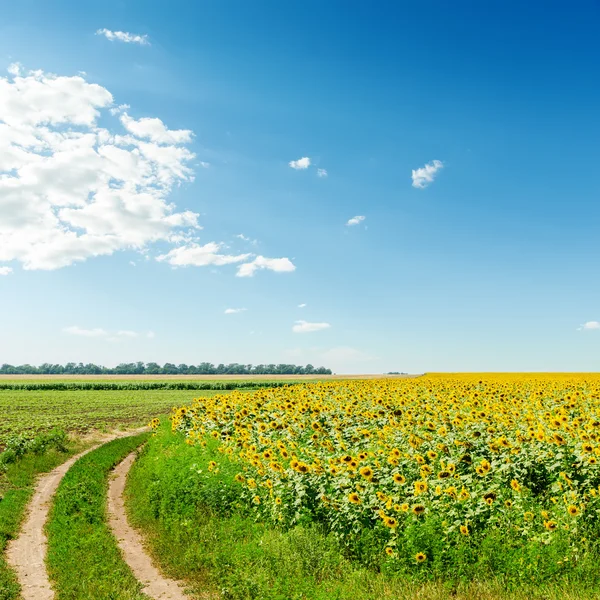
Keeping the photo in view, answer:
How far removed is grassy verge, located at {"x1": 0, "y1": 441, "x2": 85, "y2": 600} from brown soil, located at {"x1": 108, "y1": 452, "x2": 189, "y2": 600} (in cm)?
211

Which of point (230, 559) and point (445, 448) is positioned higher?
point (445, 448)

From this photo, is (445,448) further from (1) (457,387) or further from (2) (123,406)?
(2) (123,406)

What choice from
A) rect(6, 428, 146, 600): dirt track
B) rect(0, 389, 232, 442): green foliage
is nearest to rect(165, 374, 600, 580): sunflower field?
rect(6, 428, 146, 600): dirt track

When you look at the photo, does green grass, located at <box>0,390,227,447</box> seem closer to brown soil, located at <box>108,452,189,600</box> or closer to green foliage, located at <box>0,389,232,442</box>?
green foliage, located at <box>0,389,232,442</box>

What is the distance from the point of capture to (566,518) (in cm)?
867

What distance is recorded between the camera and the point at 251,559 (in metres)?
9.35

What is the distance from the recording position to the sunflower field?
841 cm

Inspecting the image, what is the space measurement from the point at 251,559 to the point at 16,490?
418 inches

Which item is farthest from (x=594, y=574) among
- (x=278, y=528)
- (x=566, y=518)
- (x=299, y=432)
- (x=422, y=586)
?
(x=299, y=432)

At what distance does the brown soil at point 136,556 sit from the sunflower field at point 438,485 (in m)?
2.26

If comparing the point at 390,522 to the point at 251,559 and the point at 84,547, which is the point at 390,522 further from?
the point at 84,547

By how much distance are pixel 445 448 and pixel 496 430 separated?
89.3 inches

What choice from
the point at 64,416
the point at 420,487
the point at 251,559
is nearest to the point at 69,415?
the point at 64,416

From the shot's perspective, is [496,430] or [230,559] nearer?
[230,559]
